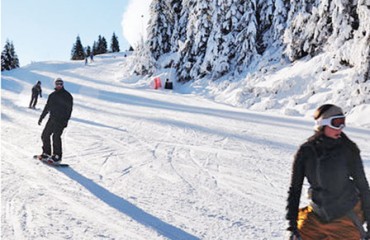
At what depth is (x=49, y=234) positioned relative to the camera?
16.4 feet

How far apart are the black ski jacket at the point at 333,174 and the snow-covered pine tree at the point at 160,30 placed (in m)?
32.3

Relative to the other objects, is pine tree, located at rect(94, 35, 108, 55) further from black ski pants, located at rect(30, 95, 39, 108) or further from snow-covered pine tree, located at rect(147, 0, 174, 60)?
black ski pants, located at rect(30, 95, 39, 108)

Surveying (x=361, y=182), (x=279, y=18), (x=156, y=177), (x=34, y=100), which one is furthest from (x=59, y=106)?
(x=279, y=18)

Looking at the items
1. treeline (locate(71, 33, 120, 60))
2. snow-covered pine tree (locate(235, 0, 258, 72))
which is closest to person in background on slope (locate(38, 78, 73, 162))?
snow-covered pine tree (locate(235, 0, 258, 72))

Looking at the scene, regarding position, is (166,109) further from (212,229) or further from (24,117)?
(212,229)

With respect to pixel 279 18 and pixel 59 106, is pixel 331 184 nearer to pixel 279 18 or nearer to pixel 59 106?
pixel 59 106

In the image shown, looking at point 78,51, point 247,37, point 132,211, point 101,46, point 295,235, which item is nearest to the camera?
point 295,235

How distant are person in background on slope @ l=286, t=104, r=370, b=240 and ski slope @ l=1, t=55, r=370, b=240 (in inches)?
76.5

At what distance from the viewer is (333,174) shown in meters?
3.06

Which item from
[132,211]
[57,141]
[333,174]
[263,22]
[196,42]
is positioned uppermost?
[263,22]

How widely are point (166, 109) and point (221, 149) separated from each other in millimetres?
8119

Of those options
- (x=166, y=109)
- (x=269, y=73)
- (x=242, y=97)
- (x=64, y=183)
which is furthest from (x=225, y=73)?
(x=64, y=183)

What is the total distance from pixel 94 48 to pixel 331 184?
98685mm

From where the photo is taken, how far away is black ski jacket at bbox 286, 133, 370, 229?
3057mm
